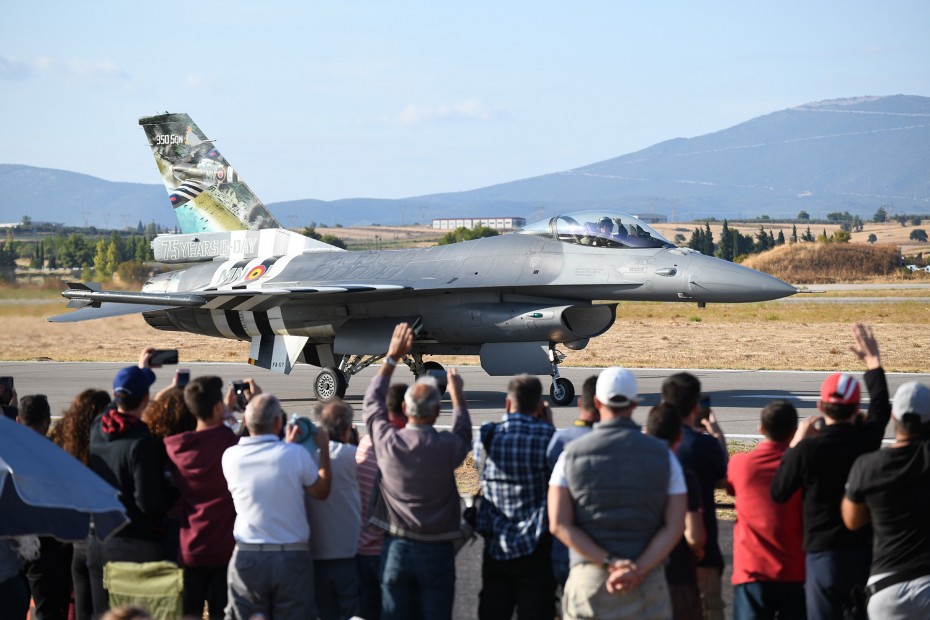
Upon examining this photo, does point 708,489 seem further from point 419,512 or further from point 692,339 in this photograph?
point 692,339

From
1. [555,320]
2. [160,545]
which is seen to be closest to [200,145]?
[555,320]

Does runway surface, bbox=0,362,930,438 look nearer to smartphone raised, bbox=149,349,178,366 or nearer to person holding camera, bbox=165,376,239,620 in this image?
smartphone raised, bbox=149,349,178,366

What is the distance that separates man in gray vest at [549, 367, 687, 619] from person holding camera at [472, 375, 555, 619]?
2.00ft

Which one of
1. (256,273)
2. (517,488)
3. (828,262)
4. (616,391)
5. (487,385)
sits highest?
(256,273)

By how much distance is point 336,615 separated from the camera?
247 inches

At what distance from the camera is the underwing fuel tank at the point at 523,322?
53.6 feet

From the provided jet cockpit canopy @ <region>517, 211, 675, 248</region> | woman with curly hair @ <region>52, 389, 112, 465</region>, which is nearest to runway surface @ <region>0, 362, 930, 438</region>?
jet cockpit canopy @ <region>517, 211, 675, 248</region>

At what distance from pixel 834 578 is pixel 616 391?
159cm

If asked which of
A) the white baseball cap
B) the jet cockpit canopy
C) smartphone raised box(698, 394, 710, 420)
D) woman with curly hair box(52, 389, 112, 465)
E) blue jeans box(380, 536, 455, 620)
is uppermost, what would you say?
the jet cockpit canopy

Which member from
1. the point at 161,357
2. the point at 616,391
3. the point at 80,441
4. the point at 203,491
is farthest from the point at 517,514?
the point at 161,357

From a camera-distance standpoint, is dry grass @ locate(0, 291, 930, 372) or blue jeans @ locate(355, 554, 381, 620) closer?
blue jeans @ locate(355, 554, 381, 620)

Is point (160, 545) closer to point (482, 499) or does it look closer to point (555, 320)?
point (482, 499)

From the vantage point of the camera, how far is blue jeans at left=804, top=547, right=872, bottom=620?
5617 mm

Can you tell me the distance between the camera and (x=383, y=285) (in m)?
17.3
